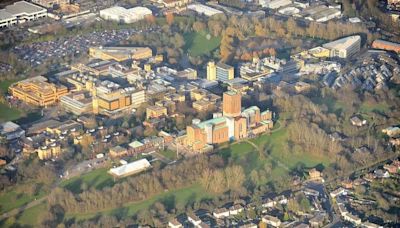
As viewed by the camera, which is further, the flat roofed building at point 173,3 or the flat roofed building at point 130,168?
the flat roofed building at point 173,3

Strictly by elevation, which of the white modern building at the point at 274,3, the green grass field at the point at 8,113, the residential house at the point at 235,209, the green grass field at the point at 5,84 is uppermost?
the residential house at the point at 235,209

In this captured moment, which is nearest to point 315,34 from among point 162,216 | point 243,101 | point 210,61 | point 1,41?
point 210,61

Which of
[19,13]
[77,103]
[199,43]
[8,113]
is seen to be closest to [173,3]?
[199,43]

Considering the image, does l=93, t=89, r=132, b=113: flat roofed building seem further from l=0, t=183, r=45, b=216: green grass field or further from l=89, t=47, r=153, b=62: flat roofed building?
l=0, t=183, r=45, b=216: green grass field

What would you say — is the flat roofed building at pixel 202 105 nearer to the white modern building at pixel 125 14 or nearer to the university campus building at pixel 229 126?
the university campus building at pixel 229 126

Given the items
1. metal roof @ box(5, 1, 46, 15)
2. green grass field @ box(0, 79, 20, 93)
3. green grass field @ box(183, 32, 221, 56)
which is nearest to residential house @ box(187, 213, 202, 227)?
green grass field @ box(0, 79, 20, 93)

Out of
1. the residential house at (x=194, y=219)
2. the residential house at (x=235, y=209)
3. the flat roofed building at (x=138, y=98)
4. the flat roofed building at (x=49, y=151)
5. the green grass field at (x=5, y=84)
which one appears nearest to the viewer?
the residential house at (x=194, y=219)

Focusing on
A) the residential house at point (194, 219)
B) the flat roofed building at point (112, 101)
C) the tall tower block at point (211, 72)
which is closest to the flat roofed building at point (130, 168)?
the residential house at point (194, 219)

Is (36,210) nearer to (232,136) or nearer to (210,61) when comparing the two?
(232,136)
